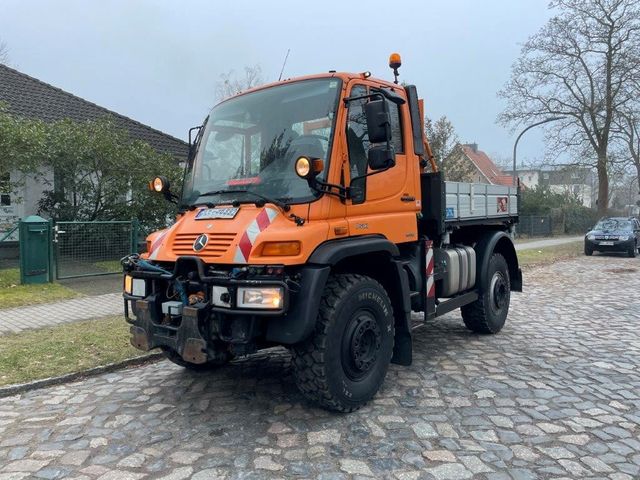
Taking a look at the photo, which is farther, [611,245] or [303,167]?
[611,245]

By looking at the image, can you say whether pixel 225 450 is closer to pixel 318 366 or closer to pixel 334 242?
pixel 318 366

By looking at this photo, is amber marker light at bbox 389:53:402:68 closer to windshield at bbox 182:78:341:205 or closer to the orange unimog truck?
the orange unimog truck

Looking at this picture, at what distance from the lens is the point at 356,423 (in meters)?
4.05

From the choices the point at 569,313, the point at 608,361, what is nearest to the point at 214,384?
the point at 608,361

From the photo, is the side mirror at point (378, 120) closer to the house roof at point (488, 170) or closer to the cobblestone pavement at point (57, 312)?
the cobblestone pavement at point (57, 312)

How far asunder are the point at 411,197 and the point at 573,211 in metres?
38.2

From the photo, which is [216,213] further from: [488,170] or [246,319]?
[488,170]

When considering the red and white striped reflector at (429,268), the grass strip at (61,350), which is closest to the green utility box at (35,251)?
the grass strip at (61,350)

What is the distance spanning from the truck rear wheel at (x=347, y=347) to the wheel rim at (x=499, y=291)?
2847 millimetres

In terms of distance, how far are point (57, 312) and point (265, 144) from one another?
549 cm

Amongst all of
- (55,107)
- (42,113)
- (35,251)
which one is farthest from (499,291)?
(55,107)

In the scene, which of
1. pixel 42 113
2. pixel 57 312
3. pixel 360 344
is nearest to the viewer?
pixel 360 344

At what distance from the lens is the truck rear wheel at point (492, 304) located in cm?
669

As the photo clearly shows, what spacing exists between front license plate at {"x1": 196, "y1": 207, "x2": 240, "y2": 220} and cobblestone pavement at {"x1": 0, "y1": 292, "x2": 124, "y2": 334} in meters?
4.10
